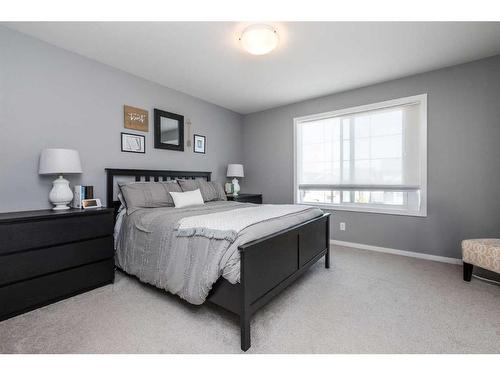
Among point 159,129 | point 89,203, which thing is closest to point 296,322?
point 89,203

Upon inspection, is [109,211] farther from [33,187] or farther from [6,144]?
[6,144]

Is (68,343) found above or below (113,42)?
below

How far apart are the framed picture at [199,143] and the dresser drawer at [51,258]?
2049mm

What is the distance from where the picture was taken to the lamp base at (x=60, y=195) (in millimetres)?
2186

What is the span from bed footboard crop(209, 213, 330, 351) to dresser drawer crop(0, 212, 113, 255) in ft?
4.50

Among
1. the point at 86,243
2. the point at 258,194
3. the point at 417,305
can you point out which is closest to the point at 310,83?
the point at 258,194

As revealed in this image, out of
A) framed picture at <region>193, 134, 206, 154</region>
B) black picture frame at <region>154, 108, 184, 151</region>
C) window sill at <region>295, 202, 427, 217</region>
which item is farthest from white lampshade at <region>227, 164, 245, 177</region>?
window sill at <region>295, 202, 427, 217</region>

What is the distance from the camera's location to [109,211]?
227 centimetres

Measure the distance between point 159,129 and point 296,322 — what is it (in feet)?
9.69

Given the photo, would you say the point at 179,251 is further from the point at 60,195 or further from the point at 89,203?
the point at 60,195

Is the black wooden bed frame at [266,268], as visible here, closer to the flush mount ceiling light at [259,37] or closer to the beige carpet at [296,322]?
the beige carpet at [296,322]

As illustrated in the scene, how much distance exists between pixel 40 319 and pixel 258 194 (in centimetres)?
342

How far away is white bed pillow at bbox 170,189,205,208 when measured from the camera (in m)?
2.71

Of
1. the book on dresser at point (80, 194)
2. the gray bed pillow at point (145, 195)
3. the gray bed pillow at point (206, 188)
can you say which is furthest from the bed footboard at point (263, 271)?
the book on dresser at point (80, 194)
